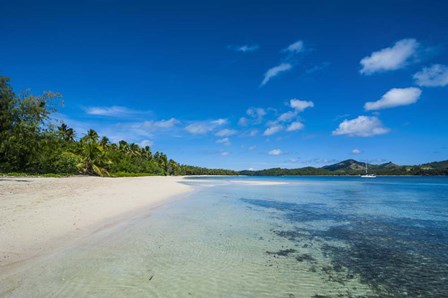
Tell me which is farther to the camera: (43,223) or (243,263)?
(43,223)

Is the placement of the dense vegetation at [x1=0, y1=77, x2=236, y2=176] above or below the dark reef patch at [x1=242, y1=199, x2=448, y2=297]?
above

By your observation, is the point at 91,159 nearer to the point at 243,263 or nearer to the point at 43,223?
the point at 43,223

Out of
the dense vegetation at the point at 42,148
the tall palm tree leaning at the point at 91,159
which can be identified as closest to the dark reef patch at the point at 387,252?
the dense vegetation at the point at 42,148

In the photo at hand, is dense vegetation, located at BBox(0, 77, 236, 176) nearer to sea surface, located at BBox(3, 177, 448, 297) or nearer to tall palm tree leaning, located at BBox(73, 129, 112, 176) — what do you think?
tall palm tree leaning, located at BBox(73, 129, 112, 176)

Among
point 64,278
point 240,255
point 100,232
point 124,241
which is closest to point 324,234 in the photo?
point 240,255

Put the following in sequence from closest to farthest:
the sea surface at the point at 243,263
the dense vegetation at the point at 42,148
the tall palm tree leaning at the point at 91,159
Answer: the sea surface at the point at 243,263
the dense vegetation at the point at 42,148
the tall palm tree leaning at the point at 91,159

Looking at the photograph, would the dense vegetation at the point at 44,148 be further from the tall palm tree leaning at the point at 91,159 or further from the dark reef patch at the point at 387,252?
the dark reef patch at the point at 387,252

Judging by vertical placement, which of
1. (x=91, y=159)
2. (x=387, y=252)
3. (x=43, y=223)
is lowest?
(x=387, y=252)

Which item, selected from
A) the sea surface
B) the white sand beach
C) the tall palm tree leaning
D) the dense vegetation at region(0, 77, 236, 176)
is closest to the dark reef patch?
the sea surface

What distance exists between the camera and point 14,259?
22.6 feet

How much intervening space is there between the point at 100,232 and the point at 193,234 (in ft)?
11.6

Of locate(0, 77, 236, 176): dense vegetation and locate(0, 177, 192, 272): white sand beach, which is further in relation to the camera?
locate(0, 77, 236, 176): dense vegetation

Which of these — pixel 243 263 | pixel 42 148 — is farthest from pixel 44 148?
pixel 243 263

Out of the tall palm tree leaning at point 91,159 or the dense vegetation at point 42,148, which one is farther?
the tall palm tree leaning at point 91,159
